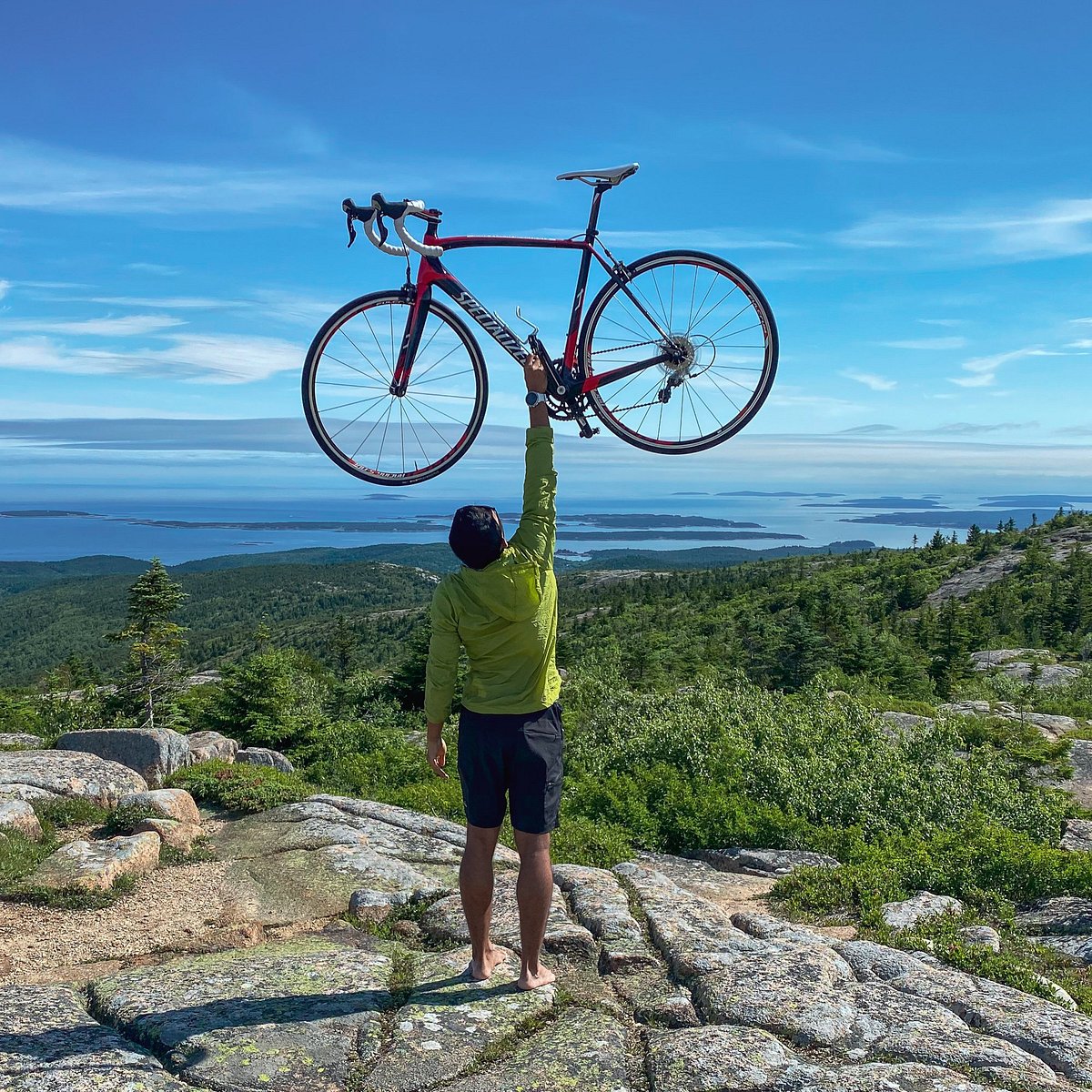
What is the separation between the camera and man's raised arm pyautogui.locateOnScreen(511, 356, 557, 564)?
5.81 metres

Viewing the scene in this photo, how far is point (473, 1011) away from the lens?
579cm

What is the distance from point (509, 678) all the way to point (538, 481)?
1.38 meters

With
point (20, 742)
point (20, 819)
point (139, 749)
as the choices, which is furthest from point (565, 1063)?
point (20, 742)

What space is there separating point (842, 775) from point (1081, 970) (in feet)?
16.6

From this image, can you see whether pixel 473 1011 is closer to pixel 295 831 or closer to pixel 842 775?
pixel 295 831

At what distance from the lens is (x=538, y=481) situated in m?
5.88

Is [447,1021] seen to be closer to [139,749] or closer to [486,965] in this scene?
[486,965]

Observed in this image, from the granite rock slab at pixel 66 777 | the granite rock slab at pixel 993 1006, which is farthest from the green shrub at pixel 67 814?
the granite rock slab at pixel 993 1006

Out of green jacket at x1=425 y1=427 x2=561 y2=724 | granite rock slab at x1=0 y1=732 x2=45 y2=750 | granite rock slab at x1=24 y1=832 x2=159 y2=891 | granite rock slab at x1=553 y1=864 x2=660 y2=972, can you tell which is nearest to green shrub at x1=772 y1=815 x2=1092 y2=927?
granite rock slab at x1=553 y1=864 x2=660 y2=972

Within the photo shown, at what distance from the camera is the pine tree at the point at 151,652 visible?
68.4 ft

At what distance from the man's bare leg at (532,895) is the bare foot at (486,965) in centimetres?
27

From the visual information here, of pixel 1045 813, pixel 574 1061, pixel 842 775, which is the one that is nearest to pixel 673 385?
pixel 574 1061

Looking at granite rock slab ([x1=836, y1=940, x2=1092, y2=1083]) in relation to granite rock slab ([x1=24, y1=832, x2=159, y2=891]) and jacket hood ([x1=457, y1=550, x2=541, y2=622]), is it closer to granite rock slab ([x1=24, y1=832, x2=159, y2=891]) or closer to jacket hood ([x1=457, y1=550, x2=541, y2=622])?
jacket hood ([x1=457, y1=550, x2=541, y2=622])

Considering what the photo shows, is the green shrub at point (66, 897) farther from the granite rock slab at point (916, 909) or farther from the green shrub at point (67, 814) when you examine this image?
the granite rock slab at point (916, 909)
